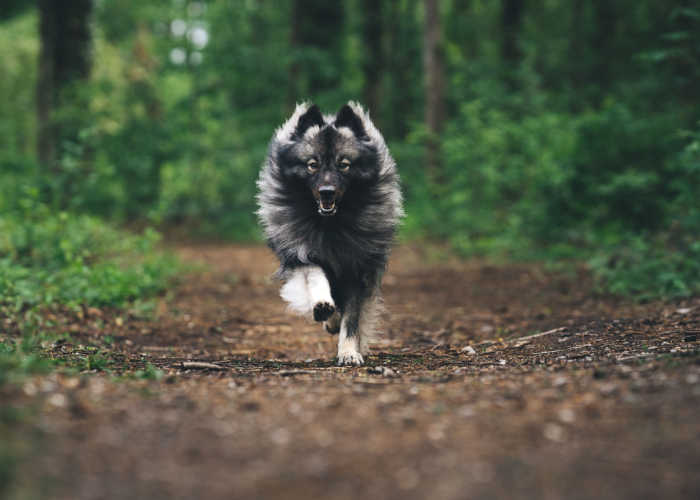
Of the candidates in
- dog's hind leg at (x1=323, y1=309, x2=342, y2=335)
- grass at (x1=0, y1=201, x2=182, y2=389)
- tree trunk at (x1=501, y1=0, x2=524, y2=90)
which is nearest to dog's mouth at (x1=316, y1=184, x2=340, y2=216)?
dog's hind leg at (x1=323, y1=309, x2=342, y2=335)

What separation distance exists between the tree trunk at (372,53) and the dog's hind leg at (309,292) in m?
18.6

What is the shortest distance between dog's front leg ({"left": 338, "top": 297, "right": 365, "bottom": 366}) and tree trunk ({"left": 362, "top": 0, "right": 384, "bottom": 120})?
18359mm

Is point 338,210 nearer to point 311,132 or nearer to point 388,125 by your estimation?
point 311,132

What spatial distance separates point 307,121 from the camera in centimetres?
609

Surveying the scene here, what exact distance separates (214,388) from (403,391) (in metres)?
1.14

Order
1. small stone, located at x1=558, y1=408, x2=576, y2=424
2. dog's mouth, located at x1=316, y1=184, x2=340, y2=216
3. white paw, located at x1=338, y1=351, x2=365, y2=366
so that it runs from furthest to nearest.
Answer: dog's mouth, located at x1=316, y1=184, x2=340, y2=216 < white paw, located at x1=338, y1=351, x2=365, y2=366 < small stone, located at x1=558, y1=408, x2=576, y2=424

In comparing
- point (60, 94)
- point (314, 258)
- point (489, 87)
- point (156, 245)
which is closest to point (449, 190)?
point (489, 87)

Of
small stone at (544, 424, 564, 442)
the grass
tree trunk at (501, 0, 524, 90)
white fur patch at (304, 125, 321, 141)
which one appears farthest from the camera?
tree trunk at (501, 0, 524, 90)

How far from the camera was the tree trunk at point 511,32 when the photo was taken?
65.7ft

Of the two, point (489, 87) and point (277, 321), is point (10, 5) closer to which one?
point (489, 87)

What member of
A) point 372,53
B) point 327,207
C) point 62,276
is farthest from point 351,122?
point 372,53

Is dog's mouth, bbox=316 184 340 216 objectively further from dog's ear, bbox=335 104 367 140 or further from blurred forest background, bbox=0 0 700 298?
blurred forest background, bbox=0 0 700 298

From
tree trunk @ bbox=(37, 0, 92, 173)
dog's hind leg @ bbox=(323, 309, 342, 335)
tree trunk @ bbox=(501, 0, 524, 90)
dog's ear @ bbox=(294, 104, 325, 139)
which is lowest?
dog's hind leg @ bbox=(323, 309, 342, 335)

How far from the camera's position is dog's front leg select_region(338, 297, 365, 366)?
5.67 m
